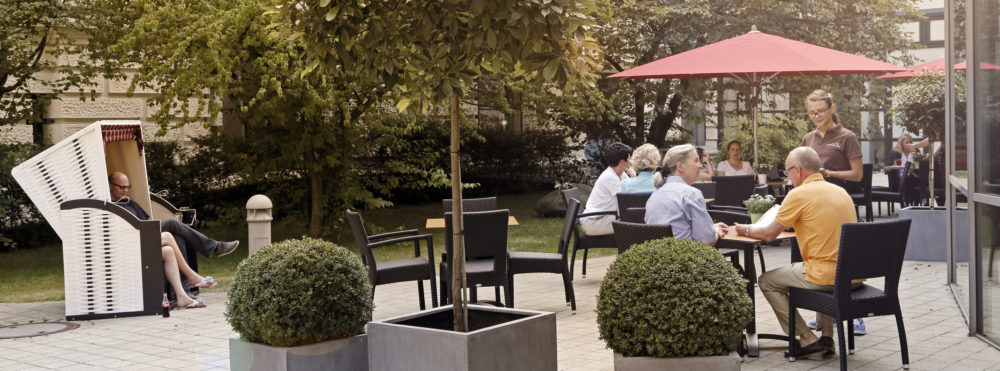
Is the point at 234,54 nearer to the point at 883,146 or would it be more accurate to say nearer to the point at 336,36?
the point at 336,36

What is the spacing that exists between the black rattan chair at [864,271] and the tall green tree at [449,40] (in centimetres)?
179

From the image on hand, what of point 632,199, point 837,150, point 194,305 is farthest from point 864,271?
point 194,305

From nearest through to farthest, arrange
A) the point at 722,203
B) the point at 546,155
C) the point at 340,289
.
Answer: the point at 340,289, the point at 722,203, the point at 546,155

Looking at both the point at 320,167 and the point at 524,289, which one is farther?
the point at 320,167

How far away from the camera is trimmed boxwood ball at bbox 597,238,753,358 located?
4184mm

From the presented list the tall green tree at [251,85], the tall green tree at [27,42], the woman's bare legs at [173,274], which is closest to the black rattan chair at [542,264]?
the woman's bare legs at [173,274]

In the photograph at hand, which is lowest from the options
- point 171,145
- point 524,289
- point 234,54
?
point 524,289

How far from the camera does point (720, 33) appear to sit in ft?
55.9

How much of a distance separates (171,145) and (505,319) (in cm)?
1154

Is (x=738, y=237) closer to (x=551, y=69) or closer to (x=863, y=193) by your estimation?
(x=551, y=69)

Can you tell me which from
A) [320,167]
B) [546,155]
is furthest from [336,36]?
[546,155]

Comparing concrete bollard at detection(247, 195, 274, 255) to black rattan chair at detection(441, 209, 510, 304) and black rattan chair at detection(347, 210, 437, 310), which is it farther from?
black rattan chair at detection(441, 209, 510, 304)

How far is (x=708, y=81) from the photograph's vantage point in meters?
18.3

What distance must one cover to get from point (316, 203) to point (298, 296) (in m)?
9.15
